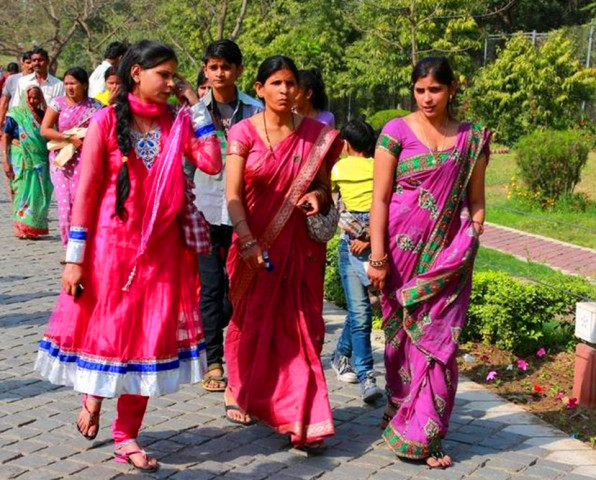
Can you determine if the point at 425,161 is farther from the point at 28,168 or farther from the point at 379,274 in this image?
the point at 28,168

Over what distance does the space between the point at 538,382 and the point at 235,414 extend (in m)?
2.26

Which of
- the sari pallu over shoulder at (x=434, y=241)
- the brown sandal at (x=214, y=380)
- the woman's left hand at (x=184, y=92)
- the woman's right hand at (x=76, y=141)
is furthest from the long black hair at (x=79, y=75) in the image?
the sari pallu over shoulder at (x=434, y=241)

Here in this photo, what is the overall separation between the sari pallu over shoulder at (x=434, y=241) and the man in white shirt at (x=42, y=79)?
24.0 ft

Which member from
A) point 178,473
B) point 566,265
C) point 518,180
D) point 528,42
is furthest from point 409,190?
point 528,42

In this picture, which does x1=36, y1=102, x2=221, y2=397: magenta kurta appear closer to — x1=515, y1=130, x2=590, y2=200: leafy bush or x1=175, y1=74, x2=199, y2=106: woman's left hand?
x1=175, y1=74, x2=199, y2=106: woman's left hand

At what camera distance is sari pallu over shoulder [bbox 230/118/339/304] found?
5.27 meters

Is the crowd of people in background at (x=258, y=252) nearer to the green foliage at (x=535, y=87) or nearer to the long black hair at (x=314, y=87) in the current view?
the long black hair at (x=314, y=87)

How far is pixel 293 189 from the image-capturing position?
5.27 metres

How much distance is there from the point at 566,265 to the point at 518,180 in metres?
5.16

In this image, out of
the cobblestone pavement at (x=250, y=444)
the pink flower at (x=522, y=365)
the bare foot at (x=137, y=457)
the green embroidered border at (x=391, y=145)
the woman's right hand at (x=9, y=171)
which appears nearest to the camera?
the bare foot at (x=137, y=457)

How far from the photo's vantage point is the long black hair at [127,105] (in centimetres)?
467

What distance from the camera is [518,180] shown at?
16219 millimetres

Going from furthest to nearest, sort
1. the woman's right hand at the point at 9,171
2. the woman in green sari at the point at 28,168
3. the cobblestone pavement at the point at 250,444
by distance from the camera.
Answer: the woman's right hand at the point at 9,171, the woman in green sari at the point at 28,168, the cobblestone pavement at the point at 250,444

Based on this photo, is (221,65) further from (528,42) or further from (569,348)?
(528,42)
